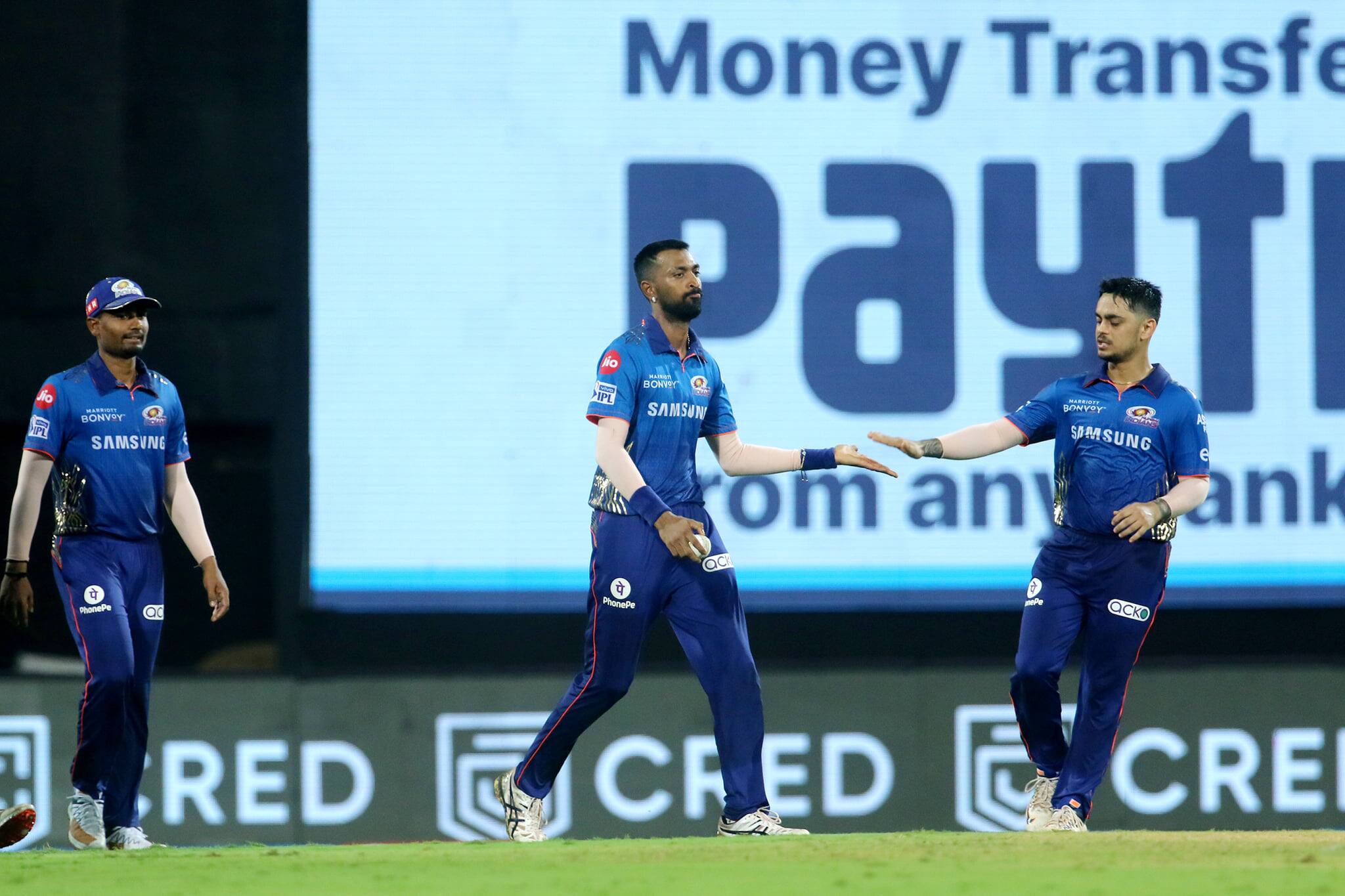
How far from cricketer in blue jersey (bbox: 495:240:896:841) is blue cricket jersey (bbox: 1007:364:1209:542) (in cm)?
74

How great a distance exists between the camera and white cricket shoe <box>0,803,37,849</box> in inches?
204

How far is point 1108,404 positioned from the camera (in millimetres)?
5785

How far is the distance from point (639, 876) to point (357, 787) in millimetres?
3243

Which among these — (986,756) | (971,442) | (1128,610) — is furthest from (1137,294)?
(986,756)

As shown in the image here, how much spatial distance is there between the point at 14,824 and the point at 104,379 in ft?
5.12

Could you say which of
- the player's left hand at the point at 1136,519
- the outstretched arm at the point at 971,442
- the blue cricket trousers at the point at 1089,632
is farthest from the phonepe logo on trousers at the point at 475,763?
the player's left hand at the point at 1136,519

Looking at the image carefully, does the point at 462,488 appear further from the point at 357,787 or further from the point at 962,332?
the point at 962,332

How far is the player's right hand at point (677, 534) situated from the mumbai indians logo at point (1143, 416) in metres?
1.63

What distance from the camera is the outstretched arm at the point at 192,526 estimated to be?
5.94 m

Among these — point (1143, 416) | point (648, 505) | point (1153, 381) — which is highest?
point (1153, 381)

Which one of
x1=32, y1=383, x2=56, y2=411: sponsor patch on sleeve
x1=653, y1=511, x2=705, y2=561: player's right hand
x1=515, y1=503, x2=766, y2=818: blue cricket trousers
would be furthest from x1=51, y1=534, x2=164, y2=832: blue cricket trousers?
x1=653, y1=511, x2=705, y2=561: player's right hand

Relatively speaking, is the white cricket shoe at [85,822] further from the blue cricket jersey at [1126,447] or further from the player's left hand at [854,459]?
the blue cricket jersey at [1126,447]

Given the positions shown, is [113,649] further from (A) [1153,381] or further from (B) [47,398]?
(A) [1153,381]

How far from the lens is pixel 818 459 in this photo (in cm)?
580
